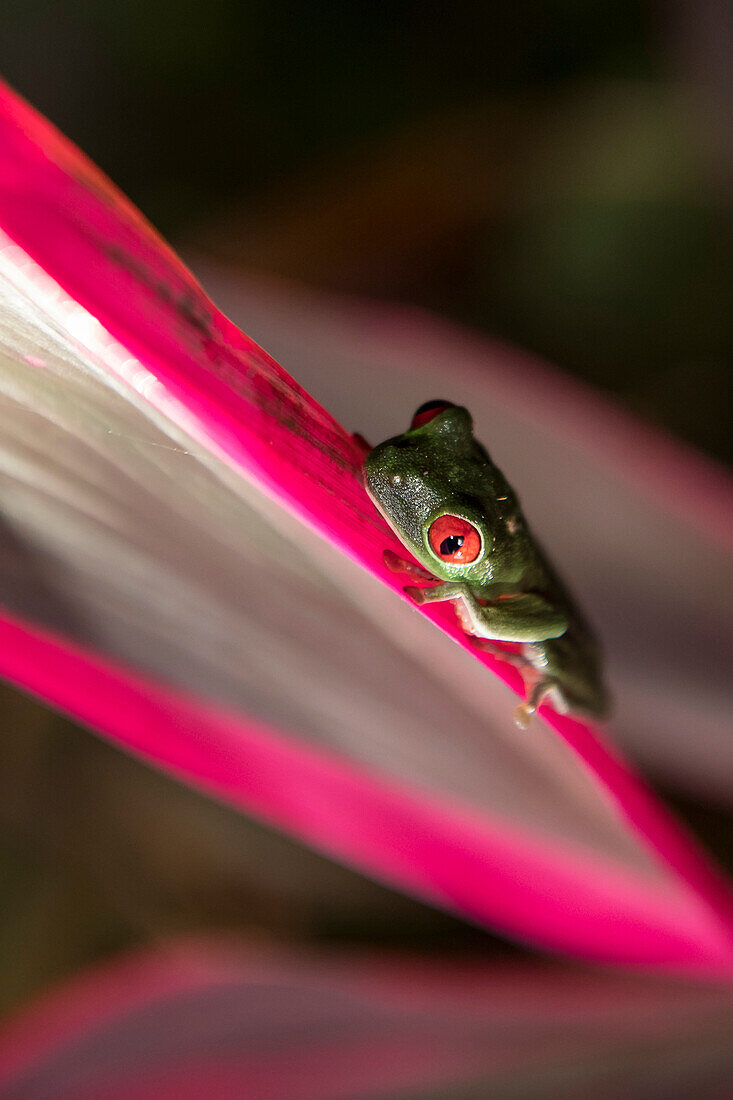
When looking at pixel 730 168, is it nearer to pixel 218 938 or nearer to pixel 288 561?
pixel 288 561

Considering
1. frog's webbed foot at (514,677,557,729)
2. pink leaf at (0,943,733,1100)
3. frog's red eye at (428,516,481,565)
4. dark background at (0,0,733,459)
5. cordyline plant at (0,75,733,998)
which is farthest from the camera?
dark background at (0,0,733,459)

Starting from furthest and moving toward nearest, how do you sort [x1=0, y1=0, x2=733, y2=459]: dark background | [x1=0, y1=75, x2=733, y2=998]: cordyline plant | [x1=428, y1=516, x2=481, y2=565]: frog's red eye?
[x1=0, y1=0, x2=733, y2=459]: dark background → [x1=428, y1=516, x2=481, y2=565]: frog's red eye → [x1=0, y1=75, x2=733, y2=998]: cordyline plant

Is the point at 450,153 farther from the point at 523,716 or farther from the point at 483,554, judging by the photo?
the point at 523,716

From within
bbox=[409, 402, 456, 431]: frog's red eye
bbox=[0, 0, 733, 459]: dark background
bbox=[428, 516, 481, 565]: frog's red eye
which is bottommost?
bbox=[428, 516, 481, 565]: frog's red eye

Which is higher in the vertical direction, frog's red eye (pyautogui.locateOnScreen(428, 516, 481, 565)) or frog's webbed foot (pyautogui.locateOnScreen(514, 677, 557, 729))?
frog's red eye (pyautogui.locateOnScreen(428, 516, 481, 565))

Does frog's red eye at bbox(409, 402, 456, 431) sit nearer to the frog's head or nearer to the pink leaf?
the frog's head

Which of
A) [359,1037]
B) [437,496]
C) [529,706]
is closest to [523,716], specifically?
[529,706]

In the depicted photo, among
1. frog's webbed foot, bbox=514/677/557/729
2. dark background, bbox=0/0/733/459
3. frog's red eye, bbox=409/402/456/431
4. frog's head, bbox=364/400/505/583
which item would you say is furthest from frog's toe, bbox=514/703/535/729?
dark background, bbox=0/0/733/459

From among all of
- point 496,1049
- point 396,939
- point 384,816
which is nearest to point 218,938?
point 396,939
